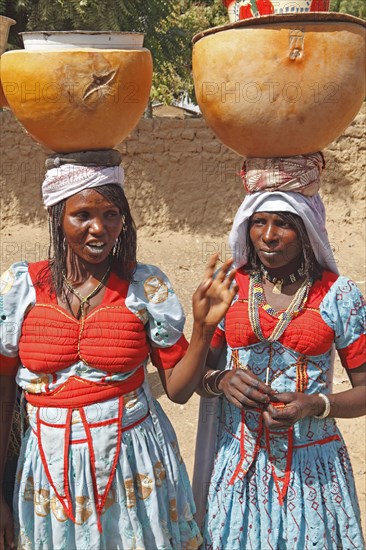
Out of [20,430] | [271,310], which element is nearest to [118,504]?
[20,430]

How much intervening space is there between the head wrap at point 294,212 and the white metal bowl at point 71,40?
0.68m

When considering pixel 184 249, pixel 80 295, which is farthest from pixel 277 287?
pixel 184 249

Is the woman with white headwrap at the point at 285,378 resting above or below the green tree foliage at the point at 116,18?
below

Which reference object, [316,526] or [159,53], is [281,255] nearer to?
[316,526]

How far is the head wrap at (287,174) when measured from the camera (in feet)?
7.80

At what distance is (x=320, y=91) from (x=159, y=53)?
26.7 ft

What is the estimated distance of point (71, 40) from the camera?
216cm

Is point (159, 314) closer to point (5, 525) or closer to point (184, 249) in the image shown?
point (5, 525)

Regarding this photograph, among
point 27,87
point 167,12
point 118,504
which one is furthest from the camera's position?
point 167,12

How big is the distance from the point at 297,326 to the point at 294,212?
393 mm

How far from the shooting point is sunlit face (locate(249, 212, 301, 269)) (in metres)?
2.40

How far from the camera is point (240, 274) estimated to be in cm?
260

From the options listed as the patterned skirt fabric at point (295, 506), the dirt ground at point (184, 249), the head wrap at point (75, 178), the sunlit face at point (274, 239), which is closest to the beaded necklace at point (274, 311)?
the sunlit face at point (274, 239)

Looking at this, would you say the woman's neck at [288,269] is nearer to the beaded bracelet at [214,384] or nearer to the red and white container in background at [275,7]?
the beaded bracelet at [214,384]
